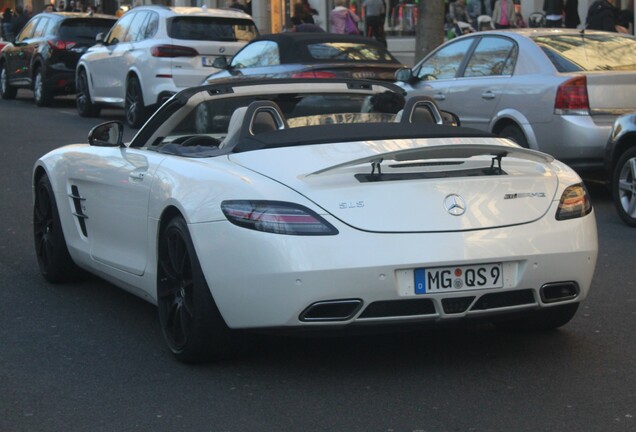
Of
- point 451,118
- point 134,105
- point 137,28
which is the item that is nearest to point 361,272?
point 451,118

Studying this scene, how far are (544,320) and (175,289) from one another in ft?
5.85

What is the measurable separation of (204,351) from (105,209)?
146cm

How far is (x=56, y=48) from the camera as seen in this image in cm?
2372

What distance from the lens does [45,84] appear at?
24.0 metres

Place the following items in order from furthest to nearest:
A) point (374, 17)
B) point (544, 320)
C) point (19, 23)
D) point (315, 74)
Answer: point (19, 23) → point (374, 17) → point (315, 74) → point (544, 320)

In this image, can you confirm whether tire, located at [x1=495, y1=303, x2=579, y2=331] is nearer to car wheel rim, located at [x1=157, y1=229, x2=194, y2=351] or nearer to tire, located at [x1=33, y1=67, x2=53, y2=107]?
car wheel rim, located at [x1=157, y1=229, x2=194, y2=351]

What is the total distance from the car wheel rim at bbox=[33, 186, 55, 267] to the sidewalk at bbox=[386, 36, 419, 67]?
23.0 metres

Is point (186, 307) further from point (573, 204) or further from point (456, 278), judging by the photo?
point (573, 204)

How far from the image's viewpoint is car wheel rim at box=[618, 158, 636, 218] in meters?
10.1

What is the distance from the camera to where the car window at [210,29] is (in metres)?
19.4

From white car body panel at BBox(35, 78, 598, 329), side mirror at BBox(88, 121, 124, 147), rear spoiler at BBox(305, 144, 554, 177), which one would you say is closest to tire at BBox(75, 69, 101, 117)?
side mirror at BBox(88, 121, 124, 147)

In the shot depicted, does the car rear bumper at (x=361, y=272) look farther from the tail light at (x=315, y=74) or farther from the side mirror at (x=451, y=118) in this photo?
the tail light at (x=315, y=74)

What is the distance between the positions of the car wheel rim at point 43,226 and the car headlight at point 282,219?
275 centimetres

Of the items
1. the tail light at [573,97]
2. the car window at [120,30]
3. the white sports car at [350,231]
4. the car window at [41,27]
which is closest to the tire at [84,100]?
the car window at [120,30]
